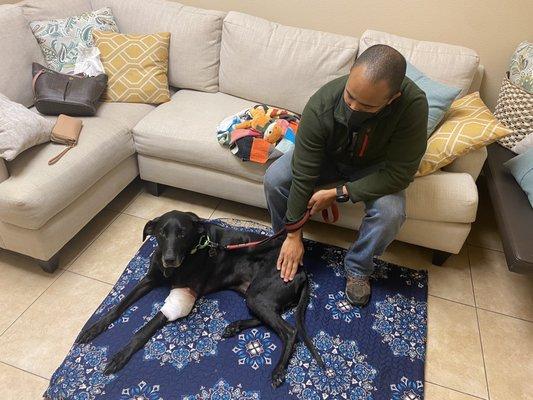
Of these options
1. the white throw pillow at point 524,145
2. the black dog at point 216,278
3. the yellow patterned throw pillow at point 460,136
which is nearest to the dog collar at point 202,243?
the black dog at point 216,278

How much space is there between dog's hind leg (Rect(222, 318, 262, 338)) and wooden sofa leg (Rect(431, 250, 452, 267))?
955mm

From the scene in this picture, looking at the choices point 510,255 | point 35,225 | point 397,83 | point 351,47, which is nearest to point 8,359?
point 35,225

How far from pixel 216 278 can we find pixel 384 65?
1050 mm

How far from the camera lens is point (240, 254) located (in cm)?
170

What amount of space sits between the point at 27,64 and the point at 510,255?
7.76ft

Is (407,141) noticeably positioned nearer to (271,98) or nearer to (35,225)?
(271,98)

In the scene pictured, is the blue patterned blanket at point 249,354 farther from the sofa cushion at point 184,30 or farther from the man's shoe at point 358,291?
the sofa cushion at point 184,30

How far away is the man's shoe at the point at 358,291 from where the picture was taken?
5.48ft

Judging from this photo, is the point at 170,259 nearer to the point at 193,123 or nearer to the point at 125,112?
the point at 193,123

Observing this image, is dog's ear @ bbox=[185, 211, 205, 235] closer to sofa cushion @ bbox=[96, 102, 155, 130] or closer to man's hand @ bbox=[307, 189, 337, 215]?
man's hand @ bbox=[307, 189, 337, 215]

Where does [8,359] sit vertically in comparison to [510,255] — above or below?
below

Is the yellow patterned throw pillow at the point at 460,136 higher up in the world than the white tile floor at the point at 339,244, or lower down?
higher up

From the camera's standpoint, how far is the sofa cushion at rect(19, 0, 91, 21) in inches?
83.0

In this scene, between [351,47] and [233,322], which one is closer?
[233,322]
